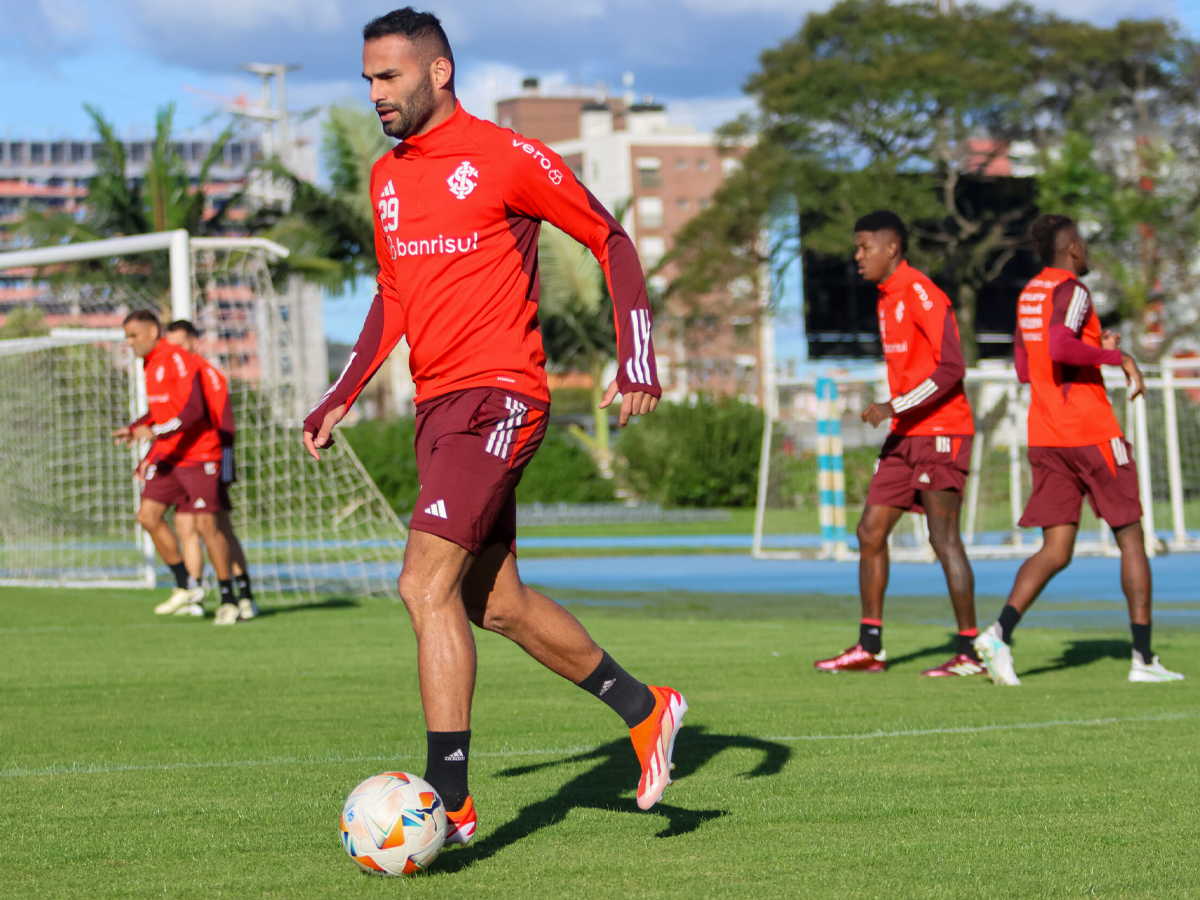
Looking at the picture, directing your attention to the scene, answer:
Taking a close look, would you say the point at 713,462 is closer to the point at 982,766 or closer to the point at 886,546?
the point at 886,546

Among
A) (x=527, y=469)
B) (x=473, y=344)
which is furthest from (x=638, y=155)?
(x=473, y=344)

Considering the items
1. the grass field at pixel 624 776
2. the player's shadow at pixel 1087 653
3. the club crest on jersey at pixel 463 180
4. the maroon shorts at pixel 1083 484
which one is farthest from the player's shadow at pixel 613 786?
the player's shadow at pixel 1087 653

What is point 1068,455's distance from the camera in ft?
24.1

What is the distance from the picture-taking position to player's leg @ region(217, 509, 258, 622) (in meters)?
10.9

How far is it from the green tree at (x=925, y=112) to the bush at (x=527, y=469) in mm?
12665

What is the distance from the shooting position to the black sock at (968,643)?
25.2 ft

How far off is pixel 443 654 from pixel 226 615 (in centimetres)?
751

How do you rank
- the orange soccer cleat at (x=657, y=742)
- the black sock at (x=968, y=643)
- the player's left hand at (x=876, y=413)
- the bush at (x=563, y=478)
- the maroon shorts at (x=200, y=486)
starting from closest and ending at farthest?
the orange soccer cleat at (x=657, y=742), the player's left hand at (x=876, y=413), the black sock at (x=968, y=643), the maroon shorts at (x=200, y=486), the bush at (x=563, y=478)

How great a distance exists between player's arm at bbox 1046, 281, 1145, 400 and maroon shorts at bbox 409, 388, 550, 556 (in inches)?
156

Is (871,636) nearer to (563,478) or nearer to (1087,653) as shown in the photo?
(1087,653)

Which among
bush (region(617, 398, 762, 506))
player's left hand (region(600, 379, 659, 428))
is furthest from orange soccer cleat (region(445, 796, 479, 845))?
bush (region(617, 398, 762, 506))

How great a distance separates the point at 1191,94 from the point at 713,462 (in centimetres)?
1927

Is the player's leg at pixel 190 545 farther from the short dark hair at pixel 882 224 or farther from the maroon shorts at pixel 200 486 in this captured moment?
the short dark hair at pixel 882 224

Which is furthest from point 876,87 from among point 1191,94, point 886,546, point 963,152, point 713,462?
point 886,546
